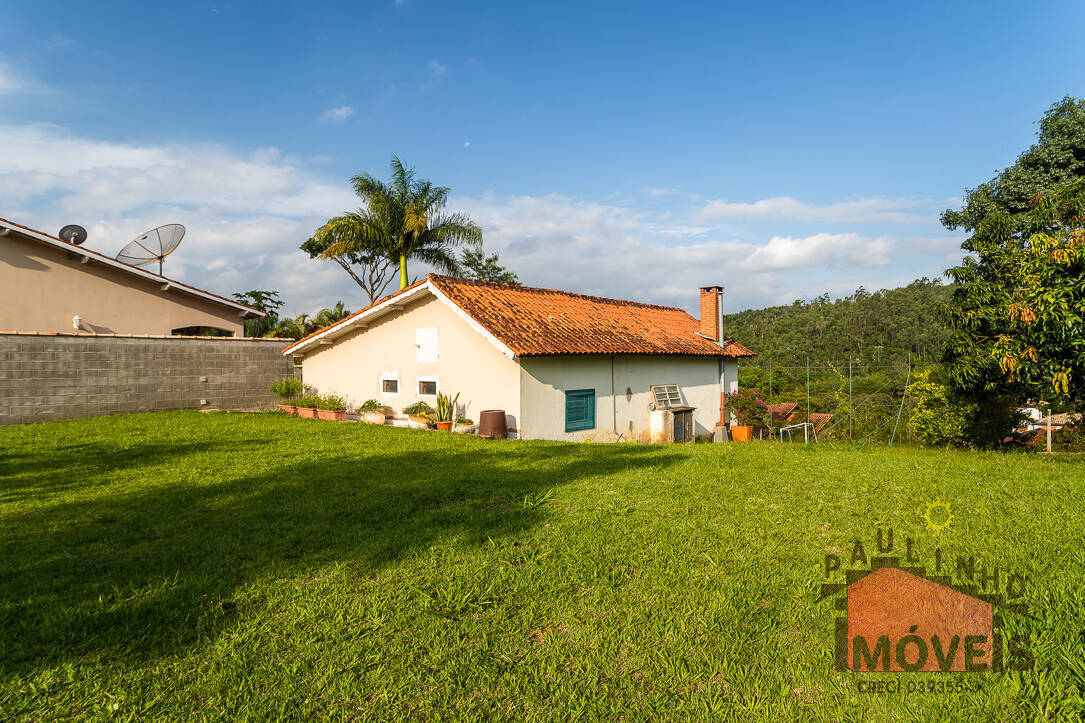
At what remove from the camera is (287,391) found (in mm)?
18484

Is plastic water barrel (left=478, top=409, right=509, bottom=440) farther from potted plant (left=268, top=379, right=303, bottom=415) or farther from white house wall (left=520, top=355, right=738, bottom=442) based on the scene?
potted plant (left=268, top=379, right=303, bottom=415)

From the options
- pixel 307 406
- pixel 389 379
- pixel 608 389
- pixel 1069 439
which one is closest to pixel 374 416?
pixel 389 379

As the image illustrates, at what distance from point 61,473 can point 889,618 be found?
33.9 ft

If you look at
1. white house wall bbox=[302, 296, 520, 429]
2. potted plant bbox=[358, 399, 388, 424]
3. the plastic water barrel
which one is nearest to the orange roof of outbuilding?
white house wall bbox=[302, 296, 520, 429]

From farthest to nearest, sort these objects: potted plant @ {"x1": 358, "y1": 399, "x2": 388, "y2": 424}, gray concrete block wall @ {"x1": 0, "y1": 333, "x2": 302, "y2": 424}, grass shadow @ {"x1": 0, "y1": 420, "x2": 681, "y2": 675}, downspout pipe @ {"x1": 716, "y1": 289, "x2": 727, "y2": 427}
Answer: downspout pipe @ {"x1": 716, "y1": 289, "x2": 727, "y2": 427}
potted plant @ {"x1": 358, "y1": 399, "x2": 388, "y2": 424}
gray concrete block wall @ {"x1": 0, "y1": 333, "x2": 302, "y2": 424}
grass shadow @ {"x1": 0, "y1": 420, "x2": 681, "y2": 675}

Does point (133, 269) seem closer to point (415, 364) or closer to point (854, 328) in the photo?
point (415, 364)

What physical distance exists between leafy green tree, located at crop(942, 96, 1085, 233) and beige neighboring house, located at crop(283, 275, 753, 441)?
10.6 meters

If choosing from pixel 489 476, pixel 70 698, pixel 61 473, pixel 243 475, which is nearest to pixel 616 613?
pixel 70 698

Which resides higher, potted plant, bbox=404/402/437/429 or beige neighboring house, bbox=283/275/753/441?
beige neighboring house, bbox=283/275/753/441

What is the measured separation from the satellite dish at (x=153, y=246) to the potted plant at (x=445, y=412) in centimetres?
1232

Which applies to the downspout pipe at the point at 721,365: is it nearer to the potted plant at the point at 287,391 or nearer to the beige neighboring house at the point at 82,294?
the potted plant at the point at 287,391

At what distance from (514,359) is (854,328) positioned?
69737 mm

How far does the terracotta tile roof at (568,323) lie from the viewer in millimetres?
15211

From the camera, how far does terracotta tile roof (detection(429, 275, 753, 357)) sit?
1521 centimetres
